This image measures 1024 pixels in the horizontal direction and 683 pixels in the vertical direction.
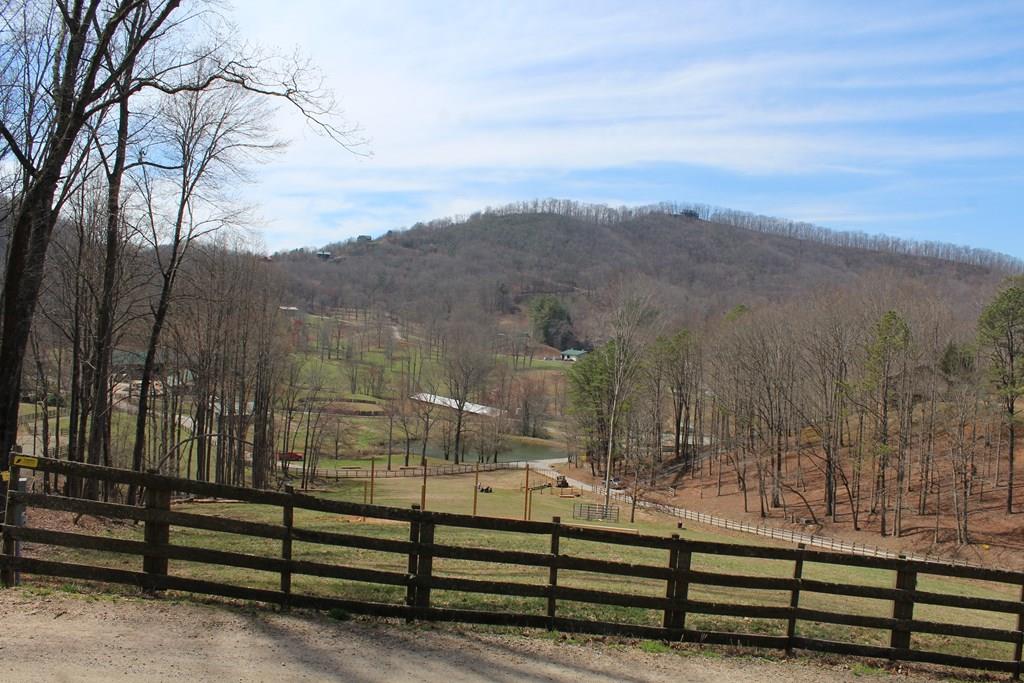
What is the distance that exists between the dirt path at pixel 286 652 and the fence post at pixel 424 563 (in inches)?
12.1

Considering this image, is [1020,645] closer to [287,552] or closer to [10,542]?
[287,552]

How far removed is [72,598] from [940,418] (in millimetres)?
48797

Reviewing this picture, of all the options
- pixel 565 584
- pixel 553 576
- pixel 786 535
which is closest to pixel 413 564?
pixel 553 576

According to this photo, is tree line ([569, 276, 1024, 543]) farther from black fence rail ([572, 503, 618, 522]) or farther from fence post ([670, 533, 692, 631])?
fence post ([670, 533, 692, 631])

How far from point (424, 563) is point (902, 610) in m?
5.32

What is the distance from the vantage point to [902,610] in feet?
27.1

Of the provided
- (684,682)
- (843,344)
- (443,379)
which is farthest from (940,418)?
(443,379)

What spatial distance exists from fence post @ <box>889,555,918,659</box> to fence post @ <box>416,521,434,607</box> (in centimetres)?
518

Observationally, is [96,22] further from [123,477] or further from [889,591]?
[889,591]

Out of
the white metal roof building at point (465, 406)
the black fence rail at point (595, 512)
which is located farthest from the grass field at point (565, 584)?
the white metal roof building at point (465, 406)

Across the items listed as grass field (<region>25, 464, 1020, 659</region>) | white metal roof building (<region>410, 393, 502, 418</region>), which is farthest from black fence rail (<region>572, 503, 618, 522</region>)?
white metal roof building (<region>410, 393, 502, 418</region>)

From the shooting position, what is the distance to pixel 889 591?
8.26m

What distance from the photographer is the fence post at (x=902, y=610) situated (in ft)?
27.0

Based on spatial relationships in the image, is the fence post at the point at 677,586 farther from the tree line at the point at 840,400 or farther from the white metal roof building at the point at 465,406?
the white metal roof building at the point at 465,406
